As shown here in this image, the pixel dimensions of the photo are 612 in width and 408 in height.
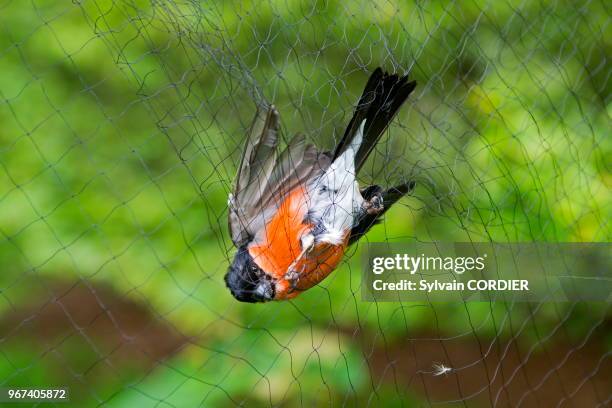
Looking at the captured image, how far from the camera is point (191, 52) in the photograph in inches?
69.1

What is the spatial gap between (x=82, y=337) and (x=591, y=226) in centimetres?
116

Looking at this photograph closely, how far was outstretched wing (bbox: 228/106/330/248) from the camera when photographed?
143 cm

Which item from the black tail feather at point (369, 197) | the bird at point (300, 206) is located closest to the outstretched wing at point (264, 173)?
the bird at point (300, 206)

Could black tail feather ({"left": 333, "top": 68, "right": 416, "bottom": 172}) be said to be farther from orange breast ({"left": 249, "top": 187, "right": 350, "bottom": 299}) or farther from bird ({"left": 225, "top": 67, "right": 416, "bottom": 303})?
orange breast ({"left": 249, "top": 187, "right": 350, "bottom": 299})

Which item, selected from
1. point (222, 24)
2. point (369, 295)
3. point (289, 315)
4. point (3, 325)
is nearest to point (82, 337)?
point (3, 325)

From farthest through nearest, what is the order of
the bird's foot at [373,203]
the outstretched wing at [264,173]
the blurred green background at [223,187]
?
the blurred green background at [223,187]
the bird's foot at [373,203]
the outstretched wing at [264,173]

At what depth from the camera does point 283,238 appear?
5.06ft

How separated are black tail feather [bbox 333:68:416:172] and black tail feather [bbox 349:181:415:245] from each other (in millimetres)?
78

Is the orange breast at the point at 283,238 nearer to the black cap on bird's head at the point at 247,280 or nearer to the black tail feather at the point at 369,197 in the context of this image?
the black cap on bird's head at the point at 247,280

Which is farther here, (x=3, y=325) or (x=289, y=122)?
(x=3, y=325)

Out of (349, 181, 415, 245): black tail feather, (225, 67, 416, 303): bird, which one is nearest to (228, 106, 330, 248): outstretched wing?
(225, 67, 416, 303): bird

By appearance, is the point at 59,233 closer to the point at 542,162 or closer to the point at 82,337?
the point at 82,337

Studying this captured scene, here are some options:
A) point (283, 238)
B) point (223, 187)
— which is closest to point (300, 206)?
point (283, 238)

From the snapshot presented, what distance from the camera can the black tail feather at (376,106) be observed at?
56.4 inches
